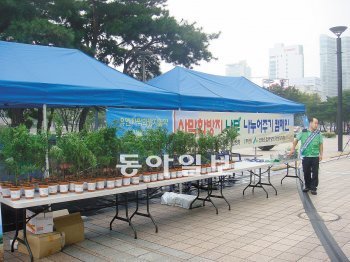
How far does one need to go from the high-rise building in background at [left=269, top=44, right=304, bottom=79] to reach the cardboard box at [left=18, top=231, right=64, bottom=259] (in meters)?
76.4

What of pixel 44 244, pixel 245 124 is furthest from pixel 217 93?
pixel 44 244

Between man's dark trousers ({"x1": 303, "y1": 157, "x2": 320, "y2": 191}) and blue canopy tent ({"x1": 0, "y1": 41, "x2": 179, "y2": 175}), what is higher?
blue canopy tent ({"x1": 0, "y1": 41, "x2": 179, "y2": 175})

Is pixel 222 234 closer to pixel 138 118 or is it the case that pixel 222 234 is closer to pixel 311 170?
pixel 138 118

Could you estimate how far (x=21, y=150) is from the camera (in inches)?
140

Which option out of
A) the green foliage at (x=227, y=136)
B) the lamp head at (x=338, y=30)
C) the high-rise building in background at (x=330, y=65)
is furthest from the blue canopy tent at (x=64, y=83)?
the high-rise building in background at (x=330, y=65)

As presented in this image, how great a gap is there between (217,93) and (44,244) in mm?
4938

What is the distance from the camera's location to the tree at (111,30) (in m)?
9.95

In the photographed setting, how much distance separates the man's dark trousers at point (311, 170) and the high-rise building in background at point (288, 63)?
72289 millimetres

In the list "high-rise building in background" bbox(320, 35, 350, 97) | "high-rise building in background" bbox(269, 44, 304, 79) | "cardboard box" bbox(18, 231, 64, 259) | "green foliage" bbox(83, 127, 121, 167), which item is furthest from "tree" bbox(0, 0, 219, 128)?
"high-rise building in background" bbox(269, 44, 304, 79)

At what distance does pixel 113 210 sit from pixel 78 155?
2263 millimetres

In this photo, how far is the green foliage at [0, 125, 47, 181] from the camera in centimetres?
350

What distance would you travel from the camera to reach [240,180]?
28.7 feet

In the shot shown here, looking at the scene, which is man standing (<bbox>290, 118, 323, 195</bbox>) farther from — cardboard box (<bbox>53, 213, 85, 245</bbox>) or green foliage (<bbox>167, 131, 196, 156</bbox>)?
cardboard box (<bbox>53, 213, 85, 245</bbox>)

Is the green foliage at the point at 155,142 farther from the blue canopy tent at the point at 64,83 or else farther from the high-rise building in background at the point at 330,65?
the high-rise building in background at the point at 330,65
